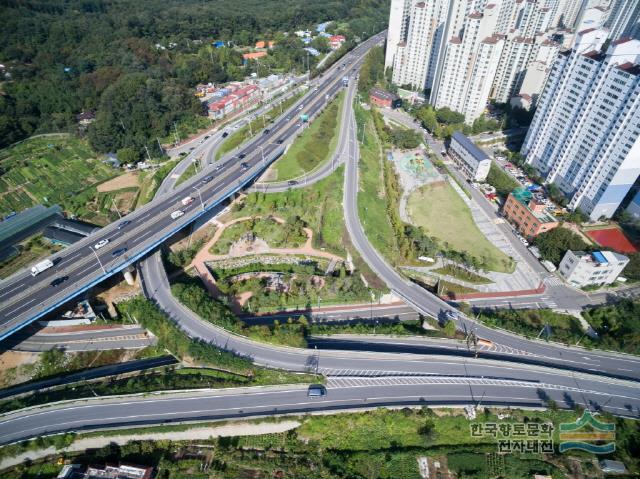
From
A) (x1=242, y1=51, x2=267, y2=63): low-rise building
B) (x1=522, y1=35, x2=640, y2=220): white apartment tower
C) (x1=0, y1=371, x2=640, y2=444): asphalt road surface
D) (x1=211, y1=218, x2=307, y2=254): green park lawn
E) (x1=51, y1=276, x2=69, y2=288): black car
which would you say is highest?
(x1=522, y1=35, x2=640, y2=220): white apartment tower

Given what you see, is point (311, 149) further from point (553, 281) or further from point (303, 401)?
point (303, 401)

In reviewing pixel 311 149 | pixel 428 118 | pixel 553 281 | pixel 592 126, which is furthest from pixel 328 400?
pixel 428 118

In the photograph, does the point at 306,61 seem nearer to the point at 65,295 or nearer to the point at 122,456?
the point at 65,295

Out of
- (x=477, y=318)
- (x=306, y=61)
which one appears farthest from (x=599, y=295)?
(x=306, y=61)

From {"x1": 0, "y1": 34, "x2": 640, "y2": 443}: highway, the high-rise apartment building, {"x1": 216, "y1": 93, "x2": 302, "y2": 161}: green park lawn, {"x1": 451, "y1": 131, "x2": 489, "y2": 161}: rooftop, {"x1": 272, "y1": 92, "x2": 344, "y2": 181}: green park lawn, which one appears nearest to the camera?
{"x1": 0, "y1": 34, "x2": 640, "y2": 443}: highway

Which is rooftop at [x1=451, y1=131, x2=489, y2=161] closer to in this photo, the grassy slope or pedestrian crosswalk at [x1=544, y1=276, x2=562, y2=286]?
the grassy slope

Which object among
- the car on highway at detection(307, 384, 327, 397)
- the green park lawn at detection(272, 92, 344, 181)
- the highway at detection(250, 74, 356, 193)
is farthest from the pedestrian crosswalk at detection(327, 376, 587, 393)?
the green park lawn at detection(272, 92, 344, 181)
